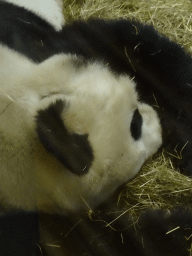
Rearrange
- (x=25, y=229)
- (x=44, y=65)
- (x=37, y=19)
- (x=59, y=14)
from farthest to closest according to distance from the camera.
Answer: (x=59, y=14) < (x=37, y=19) < (x=44, y=65) < (x=25, y=229)

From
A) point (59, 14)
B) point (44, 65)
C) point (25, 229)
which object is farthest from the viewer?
point (59, 14)

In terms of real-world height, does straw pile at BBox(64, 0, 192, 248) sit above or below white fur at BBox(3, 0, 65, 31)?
below

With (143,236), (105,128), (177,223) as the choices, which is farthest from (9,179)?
(177,223)

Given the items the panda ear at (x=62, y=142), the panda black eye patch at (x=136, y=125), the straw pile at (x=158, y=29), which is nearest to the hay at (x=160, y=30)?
the straw pile at (x=158, y=29)

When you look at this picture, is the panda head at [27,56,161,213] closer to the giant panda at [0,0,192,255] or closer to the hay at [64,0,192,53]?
the giant panda at [0,0,192,255]

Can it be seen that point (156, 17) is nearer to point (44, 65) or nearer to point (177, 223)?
point (44, 65)

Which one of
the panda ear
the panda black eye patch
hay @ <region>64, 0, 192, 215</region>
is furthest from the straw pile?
the panda ear
